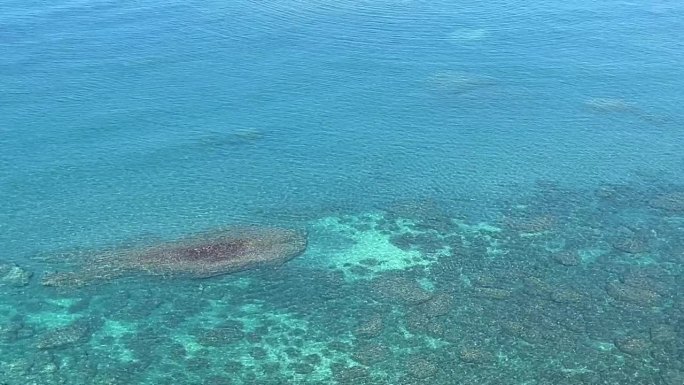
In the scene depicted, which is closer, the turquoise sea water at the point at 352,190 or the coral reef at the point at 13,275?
the turquoise sea water at the point at 352,190

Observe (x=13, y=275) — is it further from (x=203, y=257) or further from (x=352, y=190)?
(x=352, y=190)

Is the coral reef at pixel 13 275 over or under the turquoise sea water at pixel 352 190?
under

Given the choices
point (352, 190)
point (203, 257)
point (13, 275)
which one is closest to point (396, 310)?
point (203, 257)

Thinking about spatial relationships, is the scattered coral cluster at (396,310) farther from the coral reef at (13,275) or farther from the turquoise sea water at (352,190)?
the coral reef at (13,275)

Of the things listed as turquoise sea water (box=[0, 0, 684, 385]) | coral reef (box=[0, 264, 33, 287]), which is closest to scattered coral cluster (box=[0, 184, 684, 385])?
turquoise sea water (box=[0, 0, 684, 385])

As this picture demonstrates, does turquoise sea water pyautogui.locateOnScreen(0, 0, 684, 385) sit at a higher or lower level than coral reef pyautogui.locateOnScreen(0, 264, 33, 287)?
higher

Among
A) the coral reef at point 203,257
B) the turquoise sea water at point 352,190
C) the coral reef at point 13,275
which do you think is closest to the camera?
the turquoise sea water at point 352,190

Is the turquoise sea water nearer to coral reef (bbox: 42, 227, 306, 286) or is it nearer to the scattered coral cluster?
the scattered coral cluster

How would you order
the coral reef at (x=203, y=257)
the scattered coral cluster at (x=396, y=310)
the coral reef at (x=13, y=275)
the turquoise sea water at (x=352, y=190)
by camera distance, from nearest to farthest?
1. the scattered coral cluster at (x=396, y=310)
2. the turquoise sea water at (x=352, y=190)
3. the coral reef at (x=13, y=275)
4. the coral reef at (x=203, y=257)

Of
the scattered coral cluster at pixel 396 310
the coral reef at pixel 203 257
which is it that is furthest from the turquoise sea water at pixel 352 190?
the coral reef at pixel 203 257
